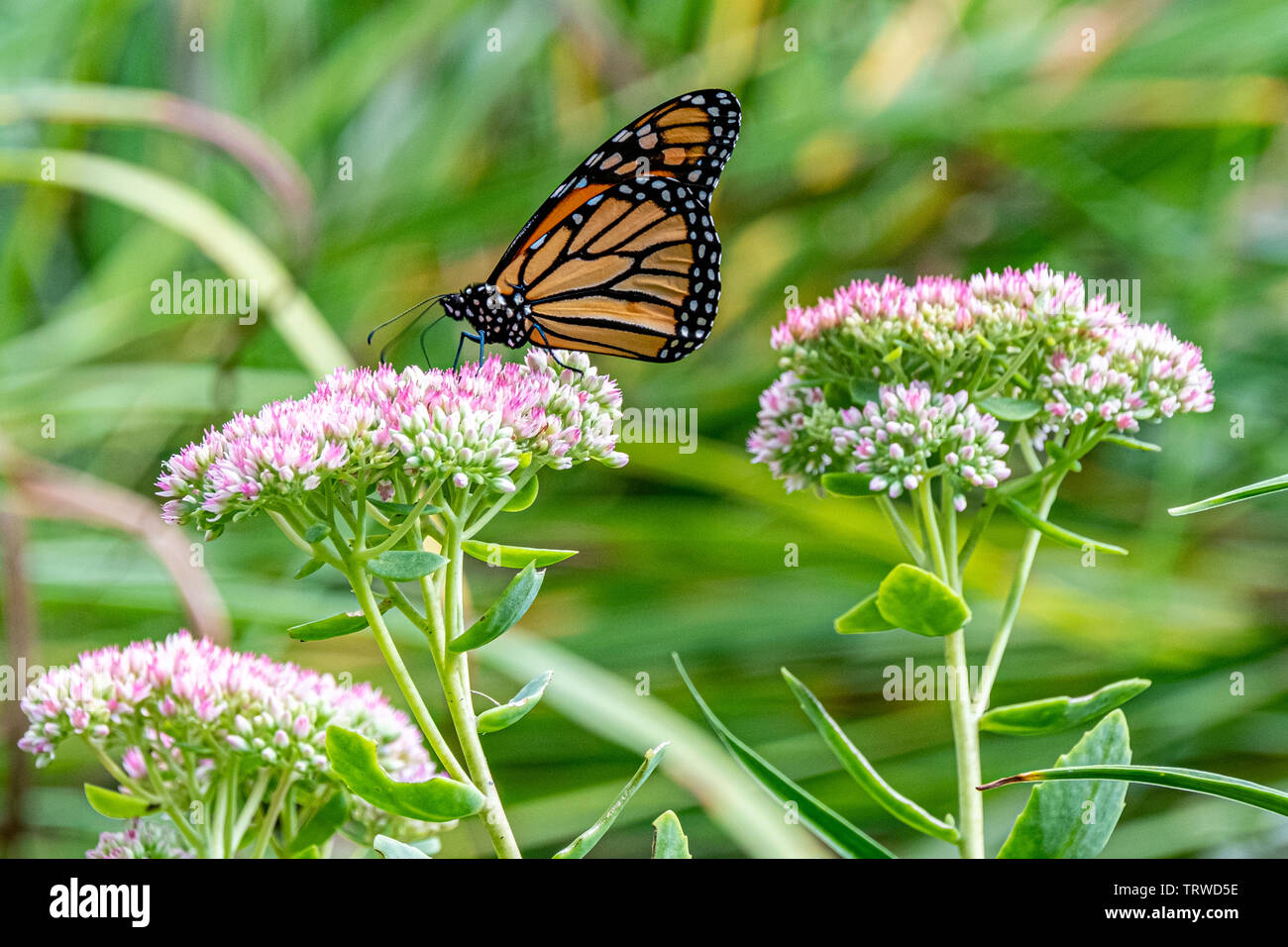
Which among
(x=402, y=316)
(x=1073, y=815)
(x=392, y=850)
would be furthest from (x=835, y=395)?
(x=402, y=316)

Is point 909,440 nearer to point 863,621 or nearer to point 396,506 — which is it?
point 863,621

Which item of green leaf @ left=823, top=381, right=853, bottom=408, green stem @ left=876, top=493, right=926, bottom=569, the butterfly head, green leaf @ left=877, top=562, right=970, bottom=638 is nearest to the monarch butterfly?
the butterfly head

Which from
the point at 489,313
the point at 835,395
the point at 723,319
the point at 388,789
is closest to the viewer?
the point at 388,789

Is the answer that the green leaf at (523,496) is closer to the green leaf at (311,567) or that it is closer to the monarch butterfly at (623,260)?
the green leaf at (311,567)

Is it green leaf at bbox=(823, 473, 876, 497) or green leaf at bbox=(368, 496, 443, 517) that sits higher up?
green leaf at bbox=(823, 473, 876, 497)

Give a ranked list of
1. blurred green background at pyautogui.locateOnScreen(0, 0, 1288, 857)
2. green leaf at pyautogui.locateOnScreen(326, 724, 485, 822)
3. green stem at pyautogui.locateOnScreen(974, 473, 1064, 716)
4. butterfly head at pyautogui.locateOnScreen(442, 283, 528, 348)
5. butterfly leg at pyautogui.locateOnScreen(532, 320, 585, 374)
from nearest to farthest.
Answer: green leaf at pyautogui.locateOnScreen(326, 724, 485, 822)
green stem at pyautogui.locateOnScreen(974, 473, 1064, 716)
butterfly leg at pyautogui.locateOnScreen(532, 320, 585, 374)
butterfly head at pyautogui.locateOnScreen(442, 283, 528, 348)
blurred green background at pyautogui.locateOnScreen(0, 0, 1288, 857)

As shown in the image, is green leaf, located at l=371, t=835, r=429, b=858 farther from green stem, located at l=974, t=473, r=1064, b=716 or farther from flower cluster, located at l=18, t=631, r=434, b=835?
green stem, located at l=974, t=473, r=1064, b=716

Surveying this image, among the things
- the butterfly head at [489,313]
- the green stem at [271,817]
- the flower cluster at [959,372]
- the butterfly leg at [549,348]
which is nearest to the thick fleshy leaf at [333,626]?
the green stem at [271,817]
